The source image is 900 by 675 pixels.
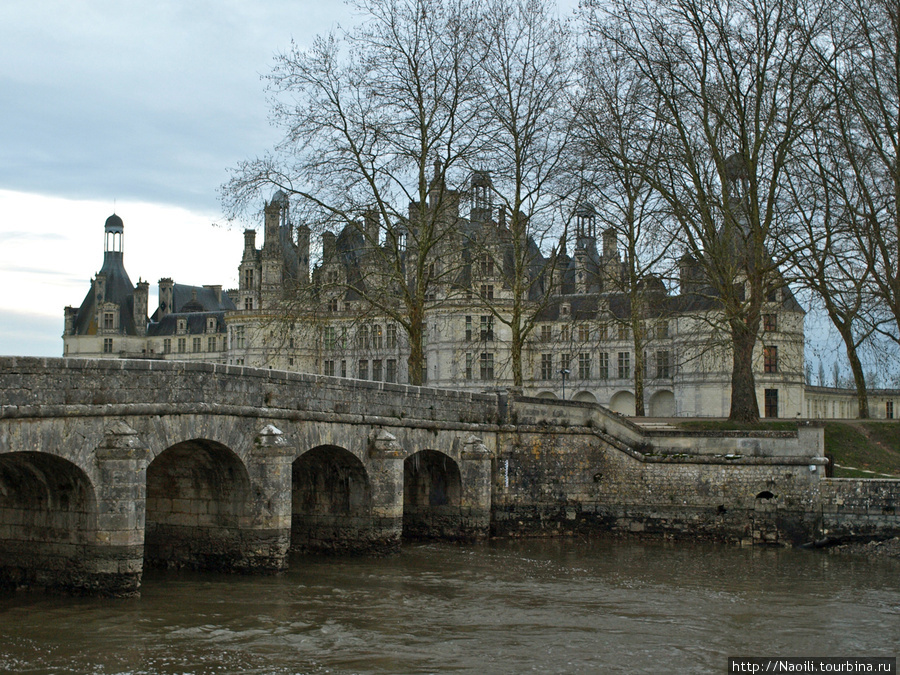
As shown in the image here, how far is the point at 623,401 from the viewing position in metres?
69.8

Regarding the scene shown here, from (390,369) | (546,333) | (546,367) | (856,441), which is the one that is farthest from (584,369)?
(856,441)

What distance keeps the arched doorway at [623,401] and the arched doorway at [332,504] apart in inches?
1887

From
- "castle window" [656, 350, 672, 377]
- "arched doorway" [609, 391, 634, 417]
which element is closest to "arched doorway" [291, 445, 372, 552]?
"castle window" [656, 350, 672, 377]

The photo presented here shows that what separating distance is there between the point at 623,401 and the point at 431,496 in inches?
1781

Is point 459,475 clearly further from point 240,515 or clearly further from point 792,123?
point 792,123

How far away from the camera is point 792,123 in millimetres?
26922

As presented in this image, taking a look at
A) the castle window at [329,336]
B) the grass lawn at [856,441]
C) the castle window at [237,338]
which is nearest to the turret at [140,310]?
the castle window at [237,338]

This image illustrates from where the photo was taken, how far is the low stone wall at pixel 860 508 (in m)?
25.1

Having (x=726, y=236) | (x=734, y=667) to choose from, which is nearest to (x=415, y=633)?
(x=734, y=667)

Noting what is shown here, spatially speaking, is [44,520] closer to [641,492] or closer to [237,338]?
[641,492]

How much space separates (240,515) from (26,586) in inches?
147

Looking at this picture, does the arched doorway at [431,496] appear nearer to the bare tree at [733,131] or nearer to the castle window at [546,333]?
the bare tree at [733,131]

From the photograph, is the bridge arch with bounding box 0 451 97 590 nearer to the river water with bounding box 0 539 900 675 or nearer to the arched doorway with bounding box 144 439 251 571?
the river water with bounding box 0 539 900 675

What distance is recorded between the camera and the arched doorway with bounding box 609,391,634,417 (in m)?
69.2
